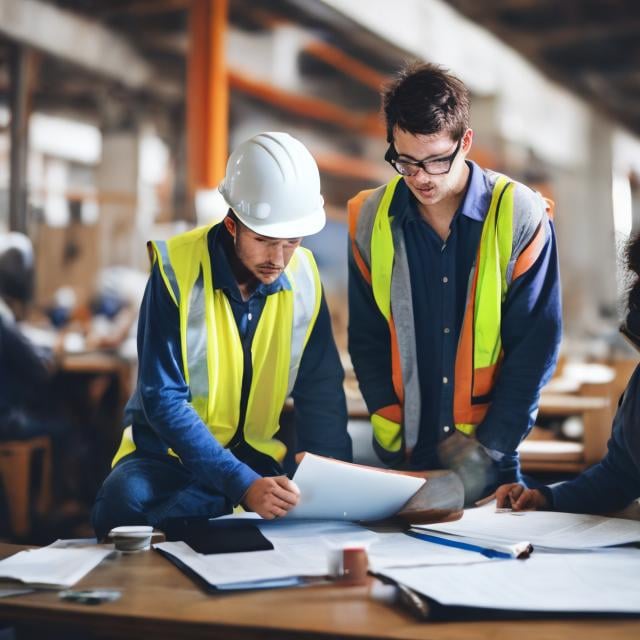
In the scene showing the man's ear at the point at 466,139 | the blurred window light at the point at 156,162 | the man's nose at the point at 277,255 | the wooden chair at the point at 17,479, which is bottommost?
the wooden chair at the point at 17,479

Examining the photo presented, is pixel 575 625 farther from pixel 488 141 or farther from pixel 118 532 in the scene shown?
pixel 488 141

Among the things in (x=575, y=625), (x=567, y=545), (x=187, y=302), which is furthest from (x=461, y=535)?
(x=187, y=302)

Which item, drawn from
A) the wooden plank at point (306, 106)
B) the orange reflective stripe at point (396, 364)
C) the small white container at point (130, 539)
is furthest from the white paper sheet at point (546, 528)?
the wooden plank at point (306, 106)

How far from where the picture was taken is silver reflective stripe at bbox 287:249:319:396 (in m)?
2.20

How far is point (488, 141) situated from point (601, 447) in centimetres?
785

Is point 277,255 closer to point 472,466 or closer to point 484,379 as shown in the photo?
point 484,379

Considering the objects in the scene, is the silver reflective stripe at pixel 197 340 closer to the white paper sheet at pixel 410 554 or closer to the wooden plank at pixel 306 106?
the white paper sheet at pixel 410 554

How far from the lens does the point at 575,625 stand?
50.7 inches

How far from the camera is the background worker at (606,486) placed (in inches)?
76.2

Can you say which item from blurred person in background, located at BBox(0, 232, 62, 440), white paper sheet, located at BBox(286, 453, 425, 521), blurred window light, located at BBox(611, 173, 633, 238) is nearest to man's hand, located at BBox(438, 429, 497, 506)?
white paper sheet, located at BBox(286, 453, 425, 521)

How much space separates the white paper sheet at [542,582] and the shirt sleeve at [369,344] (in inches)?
30.4

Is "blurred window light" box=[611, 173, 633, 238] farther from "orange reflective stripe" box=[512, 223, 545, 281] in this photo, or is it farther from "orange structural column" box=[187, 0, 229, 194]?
"orange reflective stripe" box=[512, 223, 545, 281]

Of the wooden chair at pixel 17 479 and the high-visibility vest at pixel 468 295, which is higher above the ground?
the high-visibility vest at pixel 468 295

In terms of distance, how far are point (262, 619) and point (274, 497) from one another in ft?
1.70
